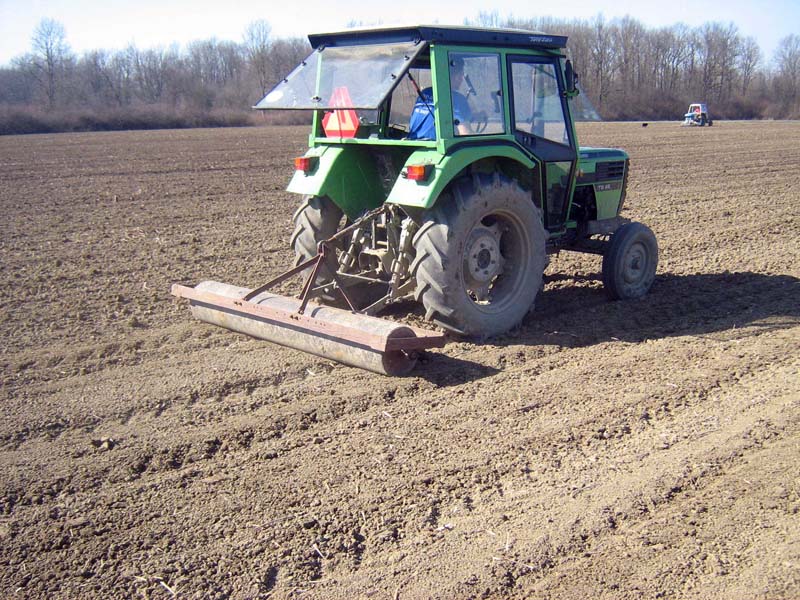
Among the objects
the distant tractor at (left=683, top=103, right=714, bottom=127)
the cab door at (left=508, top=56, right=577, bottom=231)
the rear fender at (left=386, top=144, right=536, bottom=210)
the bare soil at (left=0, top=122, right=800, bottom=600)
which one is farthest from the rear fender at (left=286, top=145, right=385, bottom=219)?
the distant tractor at (left=683, top=103, right=714, bottom=127)

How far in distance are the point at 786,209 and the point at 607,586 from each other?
35.0 feet

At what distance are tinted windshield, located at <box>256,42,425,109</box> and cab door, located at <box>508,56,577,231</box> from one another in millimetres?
→ 1074

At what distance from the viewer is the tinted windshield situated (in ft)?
17.8

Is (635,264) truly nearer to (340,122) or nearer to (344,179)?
(344,179)

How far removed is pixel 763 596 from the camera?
118 inches

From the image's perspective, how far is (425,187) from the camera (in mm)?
5414

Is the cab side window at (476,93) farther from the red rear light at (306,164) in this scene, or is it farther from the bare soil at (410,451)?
the bare soil at (410,451)

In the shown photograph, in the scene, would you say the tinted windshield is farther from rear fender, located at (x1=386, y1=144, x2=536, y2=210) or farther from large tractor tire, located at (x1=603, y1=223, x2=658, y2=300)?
large tractor tire, located at (x1=603, y1=223, x2=658, y2=300)

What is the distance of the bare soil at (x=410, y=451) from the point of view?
324 centimetres

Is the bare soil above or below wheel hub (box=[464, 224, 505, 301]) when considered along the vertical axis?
below

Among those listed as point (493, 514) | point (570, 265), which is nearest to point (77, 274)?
point (570, 265)

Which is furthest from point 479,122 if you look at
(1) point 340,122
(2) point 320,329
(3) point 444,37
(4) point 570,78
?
(2) point 320,329

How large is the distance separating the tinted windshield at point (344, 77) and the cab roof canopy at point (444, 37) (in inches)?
2.0

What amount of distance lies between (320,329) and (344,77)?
192 centimetres
